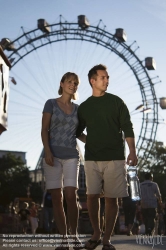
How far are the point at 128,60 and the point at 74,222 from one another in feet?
142

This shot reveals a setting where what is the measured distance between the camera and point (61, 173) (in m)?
6.65

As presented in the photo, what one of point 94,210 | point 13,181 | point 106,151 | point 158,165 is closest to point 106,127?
point 106,151

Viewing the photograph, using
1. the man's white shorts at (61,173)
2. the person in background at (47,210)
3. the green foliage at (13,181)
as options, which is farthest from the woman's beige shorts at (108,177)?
the green foliage at (13,181)

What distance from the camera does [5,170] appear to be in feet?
289

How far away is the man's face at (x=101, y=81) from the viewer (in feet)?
22.1

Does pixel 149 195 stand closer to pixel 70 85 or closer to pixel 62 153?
pixel 70 85

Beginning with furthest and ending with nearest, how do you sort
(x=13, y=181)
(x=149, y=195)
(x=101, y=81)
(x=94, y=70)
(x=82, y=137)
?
1. (x=13, y=181)
2. (x=149, y=195)
3. (x=82, y=137)
4. (x=94, y=70)
5. (x=101, y=81)

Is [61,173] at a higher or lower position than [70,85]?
lower

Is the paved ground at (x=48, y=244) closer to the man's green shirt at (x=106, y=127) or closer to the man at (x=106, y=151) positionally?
the man at (x=106, y=151)

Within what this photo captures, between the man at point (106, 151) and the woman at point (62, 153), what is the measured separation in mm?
154

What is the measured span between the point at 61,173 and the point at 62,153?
0.20 metres

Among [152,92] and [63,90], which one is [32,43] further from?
[63,90]

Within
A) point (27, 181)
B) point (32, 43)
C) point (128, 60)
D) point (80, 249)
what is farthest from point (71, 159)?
point (27, 181)

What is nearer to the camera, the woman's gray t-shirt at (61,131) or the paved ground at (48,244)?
the woman's gray t-shirt at (61,131)
